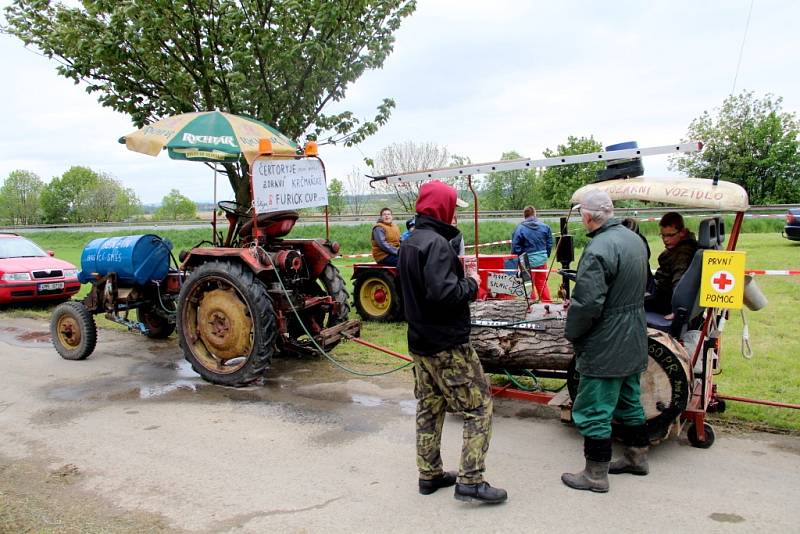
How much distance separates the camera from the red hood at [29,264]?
10734mm

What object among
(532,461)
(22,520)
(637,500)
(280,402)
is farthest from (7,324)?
(637,500)

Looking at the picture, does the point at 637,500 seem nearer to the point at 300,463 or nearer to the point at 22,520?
the point at 300,463

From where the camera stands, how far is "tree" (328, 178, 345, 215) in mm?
45134

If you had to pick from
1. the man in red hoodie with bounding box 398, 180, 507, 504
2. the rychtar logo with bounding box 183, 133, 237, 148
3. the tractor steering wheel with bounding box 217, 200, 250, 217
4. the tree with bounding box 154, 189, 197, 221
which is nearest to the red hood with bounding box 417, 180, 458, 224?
the man in red hoodie with bounding box 398, 180, 507, 504

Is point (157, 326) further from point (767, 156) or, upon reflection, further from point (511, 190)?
point (511, 190)

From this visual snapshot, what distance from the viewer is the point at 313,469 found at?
4090mm

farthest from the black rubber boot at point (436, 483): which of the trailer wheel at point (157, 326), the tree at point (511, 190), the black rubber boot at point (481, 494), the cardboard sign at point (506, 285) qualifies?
the tree at point (511, 190)

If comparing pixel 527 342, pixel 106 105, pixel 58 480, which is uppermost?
pixel 106 105

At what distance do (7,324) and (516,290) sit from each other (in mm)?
8383

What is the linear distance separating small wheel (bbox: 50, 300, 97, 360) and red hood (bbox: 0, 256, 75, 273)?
4.12 m

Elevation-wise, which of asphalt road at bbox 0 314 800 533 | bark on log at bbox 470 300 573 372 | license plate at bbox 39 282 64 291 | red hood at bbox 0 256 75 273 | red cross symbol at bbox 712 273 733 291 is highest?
red cross symbol at bbox 712 273 733 291

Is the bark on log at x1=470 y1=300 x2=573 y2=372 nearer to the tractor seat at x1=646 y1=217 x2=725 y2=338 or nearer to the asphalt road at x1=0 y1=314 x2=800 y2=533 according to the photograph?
the asphalt road at x1=0 y1=314 x2=800 y2=533

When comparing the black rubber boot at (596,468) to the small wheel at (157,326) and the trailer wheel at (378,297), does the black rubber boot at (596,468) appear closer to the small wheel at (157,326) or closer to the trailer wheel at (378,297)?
the trailer wheel at (378,297)

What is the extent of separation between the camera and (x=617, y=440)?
14.1 feet
